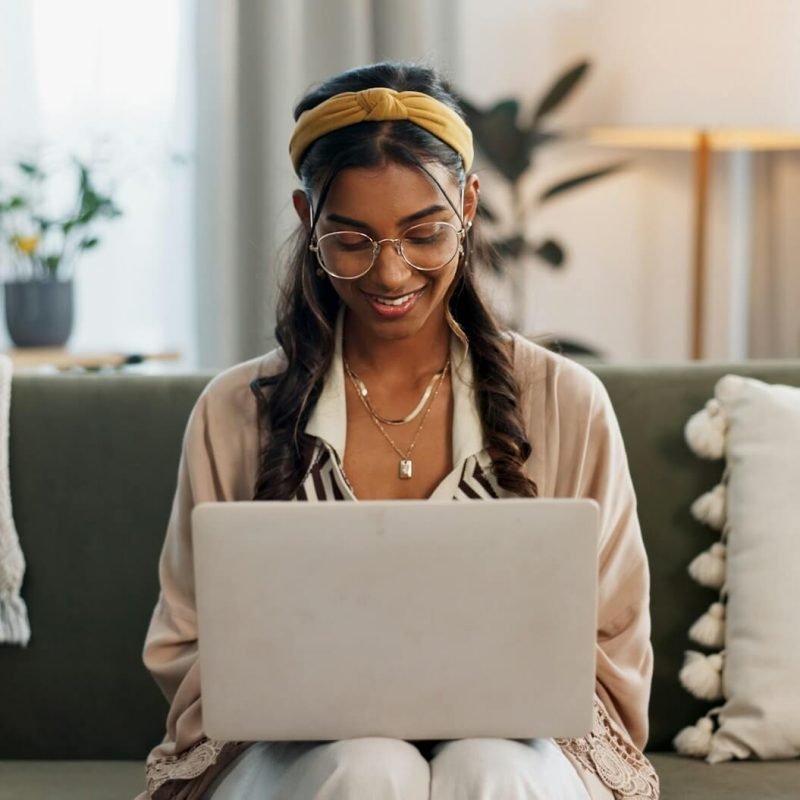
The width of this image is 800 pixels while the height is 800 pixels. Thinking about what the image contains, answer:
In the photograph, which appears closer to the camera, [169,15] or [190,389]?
[190,389]

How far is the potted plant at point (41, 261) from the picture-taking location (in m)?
2.82

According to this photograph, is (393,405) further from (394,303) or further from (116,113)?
(116,113)

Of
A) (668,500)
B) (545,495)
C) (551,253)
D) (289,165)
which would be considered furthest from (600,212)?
(545,495)

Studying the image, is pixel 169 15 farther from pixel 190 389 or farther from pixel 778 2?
pixel 190 389

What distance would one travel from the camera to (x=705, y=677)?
171cm

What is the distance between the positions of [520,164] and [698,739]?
1869 millimetres

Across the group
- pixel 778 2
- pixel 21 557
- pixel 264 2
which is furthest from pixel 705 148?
pixel 21 557

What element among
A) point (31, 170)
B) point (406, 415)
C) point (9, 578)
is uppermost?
point (31, 170)

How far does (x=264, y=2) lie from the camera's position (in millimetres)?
3182

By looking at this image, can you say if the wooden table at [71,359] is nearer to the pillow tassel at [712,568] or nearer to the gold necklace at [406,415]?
the gold necklace at [406,415]

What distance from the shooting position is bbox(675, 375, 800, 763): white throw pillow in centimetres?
165

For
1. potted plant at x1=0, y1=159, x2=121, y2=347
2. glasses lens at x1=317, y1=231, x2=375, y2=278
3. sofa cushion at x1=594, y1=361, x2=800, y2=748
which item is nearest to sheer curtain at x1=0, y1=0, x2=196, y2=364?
potted plant at x1=0, y1=159, x2=121, y2=347

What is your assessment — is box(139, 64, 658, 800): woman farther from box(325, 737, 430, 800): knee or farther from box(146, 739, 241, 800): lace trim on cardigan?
box(325, 737, 430, 800): knee

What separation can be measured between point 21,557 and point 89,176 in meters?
1.46
